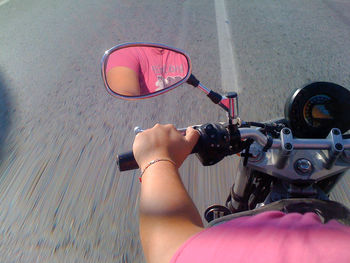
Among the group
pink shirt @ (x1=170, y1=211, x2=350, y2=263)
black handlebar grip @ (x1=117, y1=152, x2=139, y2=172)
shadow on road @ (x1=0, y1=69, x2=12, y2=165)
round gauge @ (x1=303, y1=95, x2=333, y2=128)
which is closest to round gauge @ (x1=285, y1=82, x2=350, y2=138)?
round gauge @ (x1=303, y1=95, x2=333, y2=128)

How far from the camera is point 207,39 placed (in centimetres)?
534

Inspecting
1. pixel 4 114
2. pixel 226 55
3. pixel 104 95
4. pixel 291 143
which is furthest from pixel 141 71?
pixel 226 55

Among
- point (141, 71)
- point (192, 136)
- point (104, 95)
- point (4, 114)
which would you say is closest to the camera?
point (192, 136)

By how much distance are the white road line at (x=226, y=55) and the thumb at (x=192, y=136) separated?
9.48 feet

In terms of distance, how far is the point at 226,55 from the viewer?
4.84 meters

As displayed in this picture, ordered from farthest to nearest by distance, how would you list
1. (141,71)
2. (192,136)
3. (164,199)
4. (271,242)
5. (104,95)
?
1. (104,95)
2. (141,71)
3. (192,136)
4. (164,199)
5. (271,242)

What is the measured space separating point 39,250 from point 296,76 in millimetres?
3875

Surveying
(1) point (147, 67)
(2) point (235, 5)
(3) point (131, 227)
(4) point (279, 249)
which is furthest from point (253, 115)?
(2) point (235, 5)

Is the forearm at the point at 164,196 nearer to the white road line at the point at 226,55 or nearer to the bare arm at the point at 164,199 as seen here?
the bare arm at the point at 164,199

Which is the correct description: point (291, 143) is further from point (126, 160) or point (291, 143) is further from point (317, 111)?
point (126, 160)

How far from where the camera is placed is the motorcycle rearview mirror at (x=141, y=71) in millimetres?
1277

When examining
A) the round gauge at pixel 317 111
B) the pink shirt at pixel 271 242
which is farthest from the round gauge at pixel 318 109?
the pink shirt at pixel 271 242

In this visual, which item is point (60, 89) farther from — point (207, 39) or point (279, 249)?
point (279, 249)

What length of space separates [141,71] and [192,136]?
16.0 inches
